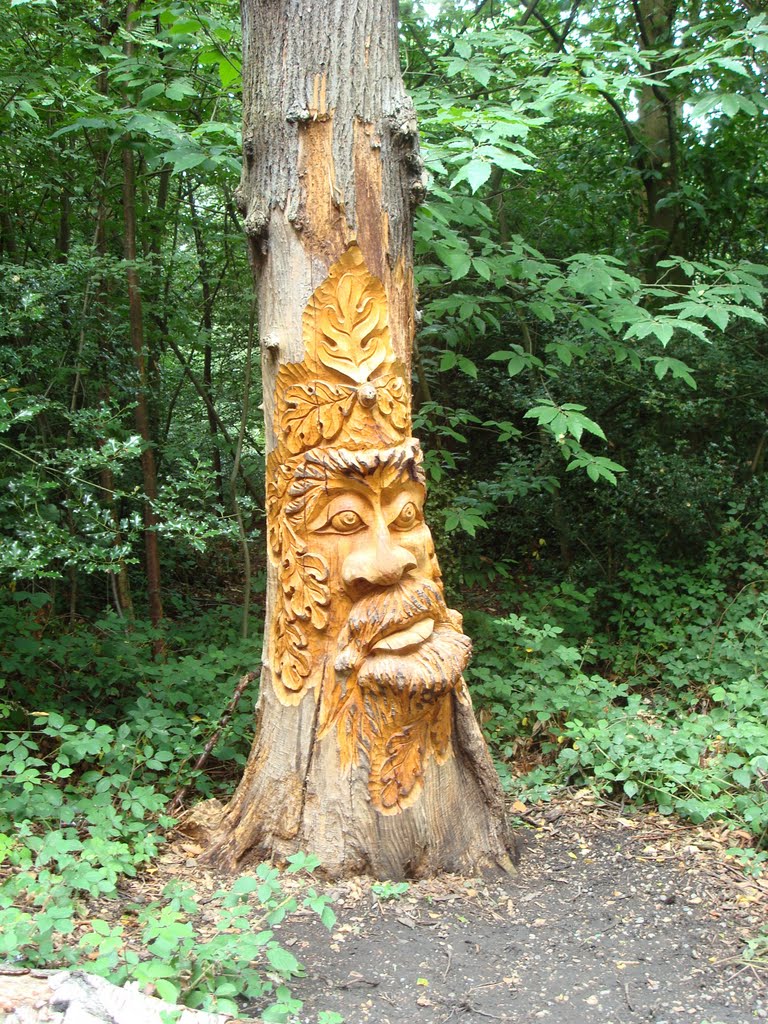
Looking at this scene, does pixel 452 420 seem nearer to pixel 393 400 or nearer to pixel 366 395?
pixel 393 400

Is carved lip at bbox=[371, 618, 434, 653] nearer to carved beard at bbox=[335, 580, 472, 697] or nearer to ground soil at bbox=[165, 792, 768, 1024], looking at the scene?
carved beard at bbox=[335, 580, 472, 697]

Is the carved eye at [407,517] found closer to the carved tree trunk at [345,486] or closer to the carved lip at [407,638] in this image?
the carved tree trunk at [345,486]

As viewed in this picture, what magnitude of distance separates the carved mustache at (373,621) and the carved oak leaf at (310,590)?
0.11m

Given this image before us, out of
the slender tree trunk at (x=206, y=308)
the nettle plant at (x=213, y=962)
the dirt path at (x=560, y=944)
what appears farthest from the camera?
the slender tree trunk at (x=206, y=308)

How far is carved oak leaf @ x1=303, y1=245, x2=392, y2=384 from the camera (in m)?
3.33

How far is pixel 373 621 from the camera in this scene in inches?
128

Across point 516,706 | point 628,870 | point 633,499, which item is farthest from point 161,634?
point 633,499

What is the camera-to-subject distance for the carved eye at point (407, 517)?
338 centimetres

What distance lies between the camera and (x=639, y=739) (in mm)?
4328

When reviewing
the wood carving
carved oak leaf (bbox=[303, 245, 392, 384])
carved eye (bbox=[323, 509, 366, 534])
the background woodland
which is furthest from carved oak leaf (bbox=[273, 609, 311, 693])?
carved oak leaf (bbox=[303, 245, 392, 384])

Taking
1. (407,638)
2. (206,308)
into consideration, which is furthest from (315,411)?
(206,308)

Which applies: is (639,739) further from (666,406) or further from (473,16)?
(473,16)

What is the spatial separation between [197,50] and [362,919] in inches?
171

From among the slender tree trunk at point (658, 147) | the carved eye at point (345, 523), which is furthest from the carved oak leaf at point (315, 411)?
the slender tree trunk at point (658, 147)
